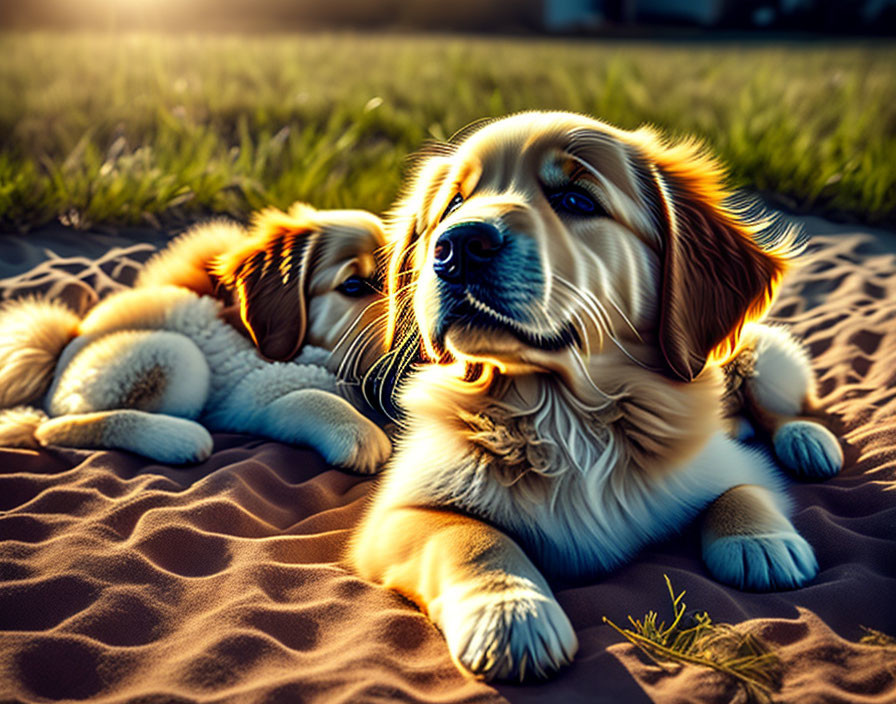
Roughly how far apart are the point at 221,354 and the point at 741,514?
2.32 metres

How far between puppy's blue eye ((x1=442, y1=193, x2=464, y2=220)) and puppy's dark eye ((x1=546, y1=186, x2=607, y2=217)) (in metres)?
0.27

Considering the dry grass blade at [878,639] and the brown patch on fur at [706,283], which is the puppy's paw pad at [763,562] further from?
the brown patch on fur at [706,283]

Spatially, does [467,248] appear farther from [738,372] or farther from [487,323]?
[738,372]

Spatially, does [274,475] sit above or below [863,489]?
below

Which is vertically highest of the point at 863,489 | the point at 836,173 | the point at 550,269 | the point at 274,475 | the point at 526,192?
the point at 526,192

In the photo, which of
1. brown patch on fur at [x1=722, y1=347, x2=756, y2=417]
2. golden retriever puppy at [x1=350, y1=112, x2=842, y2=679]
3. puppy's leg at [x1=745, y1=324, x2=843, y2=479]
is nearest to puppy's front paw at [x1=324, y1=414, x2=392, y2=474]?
golden retriever puppy at [x1=350, y1=112, x2=842, y2=679]

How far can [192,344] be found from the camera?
3377 mm

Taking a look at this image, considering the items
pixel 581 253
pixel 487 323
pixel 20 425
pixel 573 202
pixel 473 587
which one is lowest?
pixel 20 425

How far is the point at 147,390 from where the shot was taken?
319 centimetres

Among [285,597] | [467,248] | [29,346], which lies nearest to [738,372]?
[467,248]

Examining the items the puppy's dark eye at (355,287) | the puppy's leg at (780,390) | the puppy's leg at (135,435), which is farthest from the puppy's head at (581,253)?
the puppy's leg at (135,435)

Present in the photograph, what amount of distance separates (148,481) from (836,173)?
4.88 meters

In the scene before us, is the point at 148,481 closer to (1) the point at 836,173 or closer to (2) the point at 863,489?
(2) the point at 863,489

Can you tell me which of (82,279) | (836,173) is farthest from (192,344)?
(836,173)
